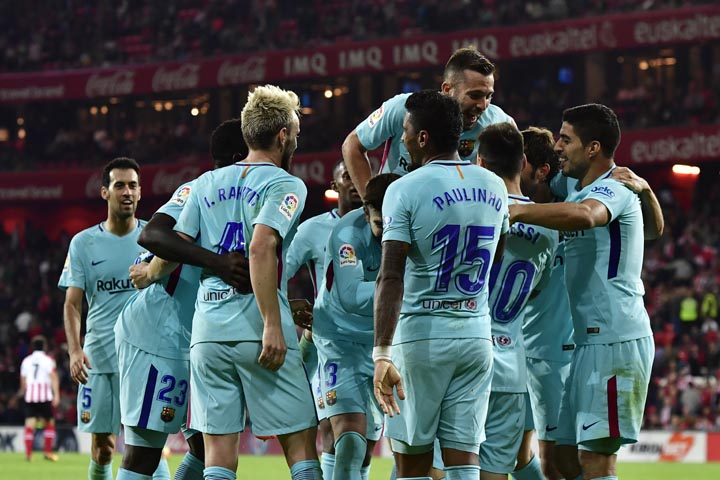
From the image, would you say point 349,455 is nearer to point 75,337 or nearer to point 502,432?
point 502,432

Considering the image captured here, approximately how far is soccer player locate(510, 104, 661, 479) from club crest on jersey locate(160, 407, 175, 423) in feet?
7.54

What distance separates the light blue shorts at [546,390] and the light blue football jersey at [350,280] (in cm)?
109

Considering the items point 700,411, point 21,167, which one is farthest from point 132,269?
point 21,167

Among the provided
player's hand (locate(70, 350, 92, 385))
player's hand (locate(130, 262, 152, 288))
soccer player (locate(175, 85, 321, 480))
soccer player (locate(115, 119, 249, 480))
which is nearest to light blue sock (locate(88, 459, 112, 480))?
player's hand (locate(70, 350, 92, 385))

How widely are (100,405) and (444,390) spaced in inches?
158

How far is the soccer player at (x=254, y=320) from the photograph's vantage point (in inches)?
233

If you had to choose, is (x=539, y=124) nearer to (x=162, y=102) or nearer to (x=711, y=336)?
(x=711, y=336)

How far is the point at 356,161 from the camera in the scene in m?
7.07

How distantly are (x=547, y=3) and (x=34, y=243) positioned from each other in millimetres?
16832

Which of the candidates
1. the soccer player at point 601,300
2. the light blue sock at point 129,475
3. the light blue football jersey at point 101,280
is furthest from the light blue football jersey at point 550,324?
the light blue football jersey at point 101,280

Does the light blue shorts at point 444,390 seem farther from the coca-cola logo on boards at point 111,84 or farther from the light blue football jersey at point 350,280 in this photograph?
the coca-cola logo on boards at point 111,84

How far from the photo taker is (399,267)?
221 inches

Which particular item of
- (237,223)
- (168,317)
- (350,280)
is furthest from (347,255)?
(237,223)

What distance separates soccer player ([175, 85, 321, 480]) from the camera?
592cm
